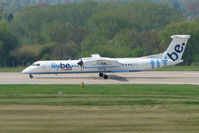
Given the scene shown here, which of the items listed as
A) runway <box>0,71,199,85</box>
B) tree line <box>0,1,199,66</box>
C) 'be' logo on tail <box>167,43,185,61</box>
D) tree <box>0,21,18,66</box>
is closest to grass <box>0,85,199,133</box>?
runway <box>0,71,199,85</box>

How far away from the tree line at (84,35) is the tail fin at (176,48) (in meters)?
21.6

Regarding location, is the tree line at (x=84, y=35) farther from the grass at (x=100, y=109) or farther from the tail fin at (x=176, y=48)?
the grass at (x=100, y=109)

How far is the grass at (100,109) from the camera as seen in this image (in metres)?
22.2

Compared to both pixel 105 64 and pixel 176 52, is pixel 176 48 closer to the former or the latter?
pixel 176 52

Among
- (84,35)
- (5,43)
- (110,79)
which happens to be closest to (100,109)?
(110,79)

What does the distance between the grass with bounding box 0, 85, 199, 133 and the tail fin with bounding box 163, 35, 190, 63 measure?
912 cm

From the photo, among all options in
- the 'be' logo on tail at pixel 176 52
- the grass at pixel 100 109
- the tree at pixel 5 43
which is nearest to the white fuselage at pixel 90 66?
the 'be' logo on tail at pixel 176 52

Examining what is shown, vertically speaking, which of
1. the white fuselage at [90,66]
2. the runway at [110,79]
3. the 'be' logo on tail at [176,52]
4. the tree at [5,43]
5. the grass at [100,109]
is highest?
the tree at [5,43]

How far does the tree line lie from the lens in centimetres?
7019

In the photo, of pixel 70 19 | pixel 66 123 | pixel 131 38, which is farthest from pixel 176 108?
pixel 70 19

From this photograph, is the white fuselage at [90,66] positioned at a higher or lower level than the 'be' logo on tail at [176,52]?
lower

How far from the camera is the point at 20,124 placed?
22.7 meters

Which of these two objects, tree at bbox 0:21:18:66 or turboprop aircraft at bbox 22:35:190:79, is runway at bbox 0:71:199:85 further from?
tree at bbox 0:21:18:66

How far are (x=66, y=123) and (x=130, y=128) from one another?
12.0 ft
